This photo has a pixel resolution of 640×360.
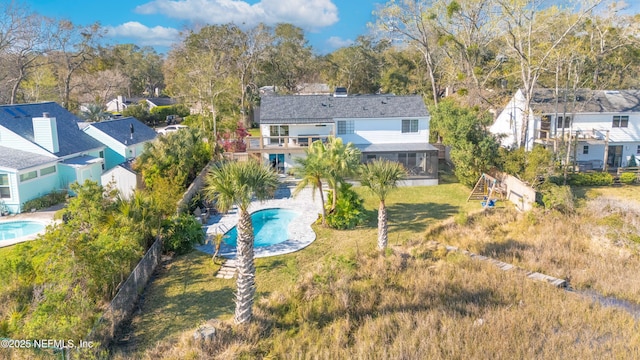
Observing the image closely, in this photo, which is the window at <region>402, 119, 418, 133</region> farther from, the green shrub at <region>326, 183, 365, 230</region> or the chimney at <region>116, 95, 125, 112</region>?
the chimney at <region>116, 95, 125, 112</region>

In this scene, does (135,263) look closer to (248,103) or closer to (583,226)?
(583,226)

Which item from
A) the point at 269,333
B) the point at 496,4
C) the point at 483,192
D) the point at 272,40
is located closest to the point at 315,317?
the point at 269,333

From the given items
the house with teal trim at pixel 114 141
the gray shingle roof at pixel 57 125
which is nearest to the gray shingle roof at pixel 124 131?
the house with teal trim at pixel 114 141

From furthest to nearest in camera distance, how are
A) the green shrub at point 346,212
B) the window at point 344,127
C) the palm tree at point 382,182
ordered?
1. the window at point 344,127
2. the green shrub at point 346,212
3. the palm tree at point 382,182

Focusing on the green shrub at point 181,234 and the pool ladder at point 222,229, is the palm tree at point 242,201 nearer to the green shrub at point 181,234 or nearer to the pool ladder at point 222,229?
the green shrub at point 181,234

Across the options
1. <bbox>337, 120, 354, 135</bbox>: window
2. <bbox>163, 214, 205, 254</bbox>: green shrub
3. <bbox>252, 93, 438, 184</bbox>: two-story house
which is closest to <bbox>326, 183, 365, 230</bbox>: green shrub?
<bbox>163, 214, 205, 254</bbox>: green shrub
